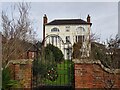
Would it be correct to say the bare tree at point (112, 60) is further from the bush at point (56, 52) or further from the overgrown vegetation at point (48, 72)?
the bush at point (56, 52)

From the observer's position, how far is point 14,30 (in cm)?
917

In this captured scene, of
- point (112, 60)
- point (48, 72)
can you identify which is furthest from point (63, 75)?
point (112, 60)

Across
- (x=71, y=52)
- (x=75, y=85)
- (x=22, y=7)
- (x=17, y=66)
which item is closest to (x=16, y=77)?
(x=17, y=66)

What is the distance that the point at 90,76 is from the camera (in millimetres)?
6668

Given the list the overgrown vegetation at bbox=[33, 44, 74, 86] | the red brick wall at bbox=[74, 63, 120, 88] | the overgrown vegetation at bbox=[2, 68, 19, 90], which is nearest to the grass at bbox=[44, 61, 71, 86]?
the overgrown vegetation at bbox=[33, 44, 74, 86]

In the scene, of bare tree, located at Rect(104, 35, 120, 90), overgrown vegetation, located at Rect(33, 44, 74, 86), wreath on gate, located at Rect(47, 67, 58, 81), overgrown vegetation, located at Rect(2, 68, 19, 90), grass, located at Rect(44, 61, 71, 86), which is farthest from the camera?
wreath on gate, located at Rect(47, 67, 58, 81)

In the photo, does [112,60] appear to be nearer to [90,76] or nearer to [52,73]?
[90,76]

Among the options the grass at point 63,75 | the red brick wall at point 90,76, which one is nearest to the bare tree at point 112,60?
the red brick wall at point 90,76

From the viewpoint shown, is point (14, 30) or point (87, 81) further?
point (14, 30)

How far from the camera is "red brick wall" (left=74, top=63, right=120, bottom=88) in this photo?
662cm

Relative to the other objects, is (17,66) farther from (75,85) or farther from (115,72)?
(115,72)

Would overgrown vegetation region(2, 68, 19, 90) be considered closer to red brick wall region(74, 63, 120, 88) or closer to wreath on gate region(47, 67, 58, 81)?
red brick wall region(74, 63, 120, 88)

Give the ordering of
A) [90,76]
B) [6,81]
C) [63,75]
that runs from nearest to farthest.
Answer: [6,81]
[90,76]
[63,75]

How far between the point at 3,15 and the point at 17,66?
122 inches
